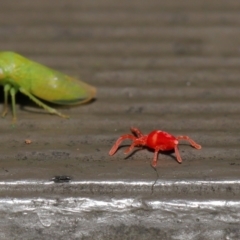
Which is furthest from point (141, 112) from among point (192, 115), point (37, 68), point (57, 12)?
point (57, 12)

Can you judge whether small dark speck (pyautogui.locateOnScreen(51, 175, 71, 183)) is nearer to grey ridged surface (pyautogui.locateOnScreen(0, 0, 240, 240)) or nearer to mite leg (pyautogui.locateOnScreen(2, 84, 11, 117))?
grey ridged surface (pyautogui.locateOnScreen(0, 0, 240, 240))

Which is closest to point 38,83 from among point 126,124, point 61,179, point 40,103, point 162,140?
point 40,103

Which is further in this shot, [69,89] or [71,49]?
[71,49]

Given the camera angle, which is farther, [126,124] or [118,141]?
[126,124]

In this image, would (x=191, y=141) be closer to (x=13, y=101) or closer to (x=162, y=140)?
(x=162, y=140)

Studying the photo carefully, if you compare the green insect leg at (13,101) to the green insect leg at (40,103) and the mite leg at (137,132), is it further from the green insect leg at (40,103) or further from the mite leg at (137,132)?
the mite leg at (137,132)

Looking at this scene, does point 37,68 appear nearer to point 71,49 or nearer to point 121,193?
point 71,49

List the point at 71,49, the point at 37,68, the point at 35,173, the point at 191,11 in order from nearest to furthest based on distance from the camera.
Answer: the point at 35,173 → the point at 37,68 → the point at 71,49 → the point at 191,11
